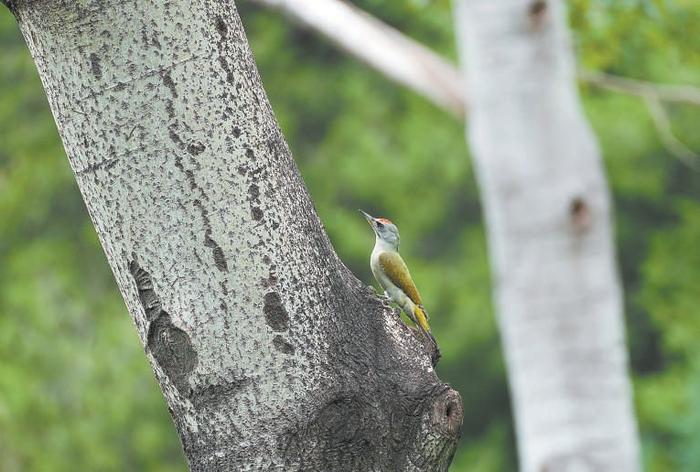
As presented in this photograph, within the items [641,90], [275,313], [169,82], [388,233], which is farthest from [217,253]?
[641,90]

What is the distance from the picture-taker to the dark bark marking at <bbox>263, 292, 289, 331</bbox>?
1604mm

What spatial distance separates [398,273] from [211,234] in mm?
1934

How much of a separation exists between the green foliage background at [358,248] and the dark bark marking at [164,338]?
340 inches

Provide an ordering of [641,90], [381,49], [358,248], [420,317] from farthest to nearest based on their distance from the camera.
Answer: [358,248], [641,90], [381,49], [420,317]

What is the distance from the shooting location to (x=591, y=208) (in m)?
5.34

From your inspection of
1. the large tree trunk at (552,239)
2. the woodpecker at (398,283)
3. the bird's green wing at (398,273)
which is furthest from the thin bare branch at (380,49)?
the bird's green wing at (398,273)

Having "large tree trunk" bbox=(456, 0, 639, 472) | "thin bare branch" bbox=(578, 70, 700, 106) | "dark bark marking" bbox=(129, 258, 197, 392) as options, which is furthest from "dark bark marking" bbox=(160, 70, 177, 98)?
"thin bare branch" bbox=(578, 70, 700, 106)

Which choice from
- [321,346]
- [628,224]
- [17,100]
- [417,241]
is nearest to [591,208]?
[321,346]

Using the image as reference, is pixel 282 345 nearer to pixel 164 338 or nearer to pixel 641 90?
pixel 164 338

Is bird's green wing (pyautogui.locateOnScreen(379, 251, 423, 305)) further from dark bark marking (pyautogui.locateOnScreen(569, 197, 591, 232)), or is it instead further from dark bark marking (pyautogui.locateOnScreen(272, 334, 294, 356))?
dark bark marking (pyautogui.locateOnScreen(569, 197, 591, 232))

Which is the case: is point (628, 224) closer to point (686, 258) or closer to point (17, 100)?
point (686, 258)

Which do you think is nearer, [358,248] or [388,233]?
[388,233]

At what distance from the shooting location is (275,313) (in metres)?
1.61

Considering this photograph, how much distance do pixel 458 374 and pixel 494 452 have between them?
1.22 m
